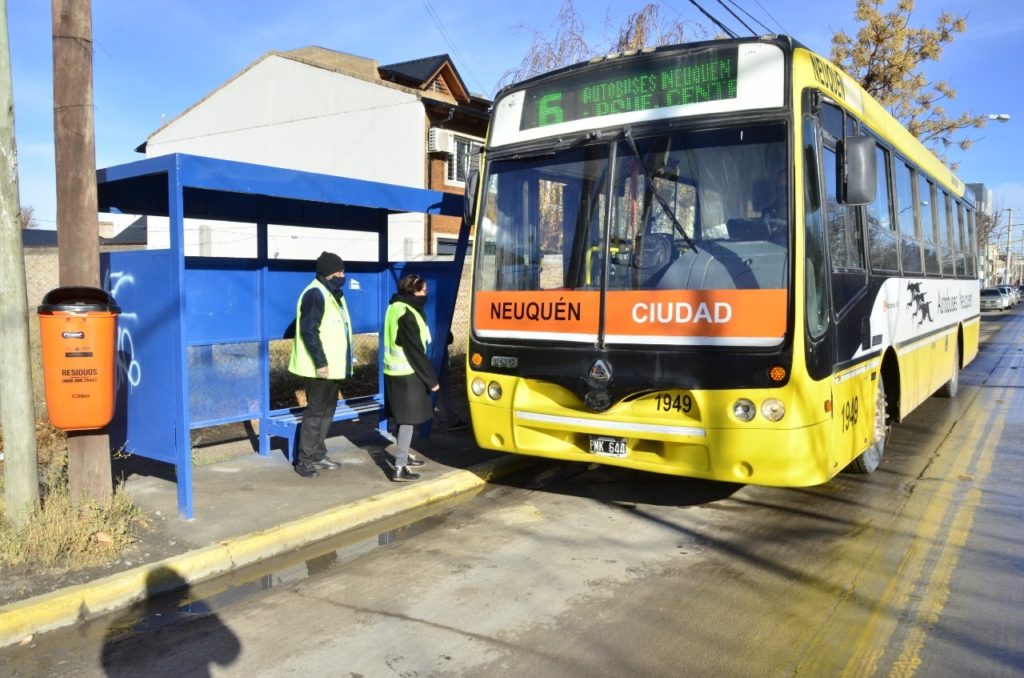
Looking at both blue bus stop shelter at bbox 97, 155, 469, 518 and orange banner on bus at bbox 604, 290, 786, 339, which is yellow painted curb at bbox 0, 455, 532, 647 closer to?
blue bus stop shelter at bbox 97, 155, 469, 518

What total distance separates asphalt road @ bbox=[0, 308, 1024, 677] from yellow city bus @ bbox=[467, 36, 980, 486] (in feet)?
1.92

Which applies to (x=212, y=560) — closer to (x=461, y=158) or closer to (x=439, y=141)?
(x=439, y=141)

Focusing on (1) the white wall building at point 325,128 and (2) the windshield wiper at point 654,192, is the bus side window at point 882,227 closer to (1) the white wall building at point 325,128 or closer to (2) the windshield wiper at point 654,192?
(2) the windshield wiper at point 654,192

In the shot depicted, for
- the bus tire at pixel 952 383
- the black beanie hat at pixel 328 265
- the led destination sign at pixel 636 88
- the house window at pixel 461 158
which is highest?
the house window at pixel 461 158

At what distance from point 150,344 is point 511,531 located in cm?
306

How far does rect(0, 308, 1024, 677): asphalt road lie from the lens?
12.9 ft

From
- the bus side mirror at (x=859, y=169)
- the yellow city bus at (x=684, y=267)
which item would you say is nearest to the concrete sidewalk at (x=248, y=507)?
the yellow city bus at (x=684, y=267)

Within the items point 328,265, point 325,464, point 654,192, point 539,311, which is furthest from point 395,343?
point 654,192

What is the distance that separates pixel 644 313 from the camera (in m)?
5.62

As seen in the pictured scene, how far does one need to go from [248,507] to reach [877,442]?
5.40 meters

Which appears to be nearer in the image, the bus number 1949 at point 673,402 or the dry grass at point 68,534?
the dry grass at point 68,534

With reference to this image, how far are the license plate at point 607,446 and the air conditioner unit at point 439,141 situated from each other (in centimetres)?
2260

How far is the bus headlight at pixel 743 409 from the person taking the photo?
17.2ft

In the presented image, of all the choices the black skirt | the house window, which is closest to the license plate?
the black skirt
